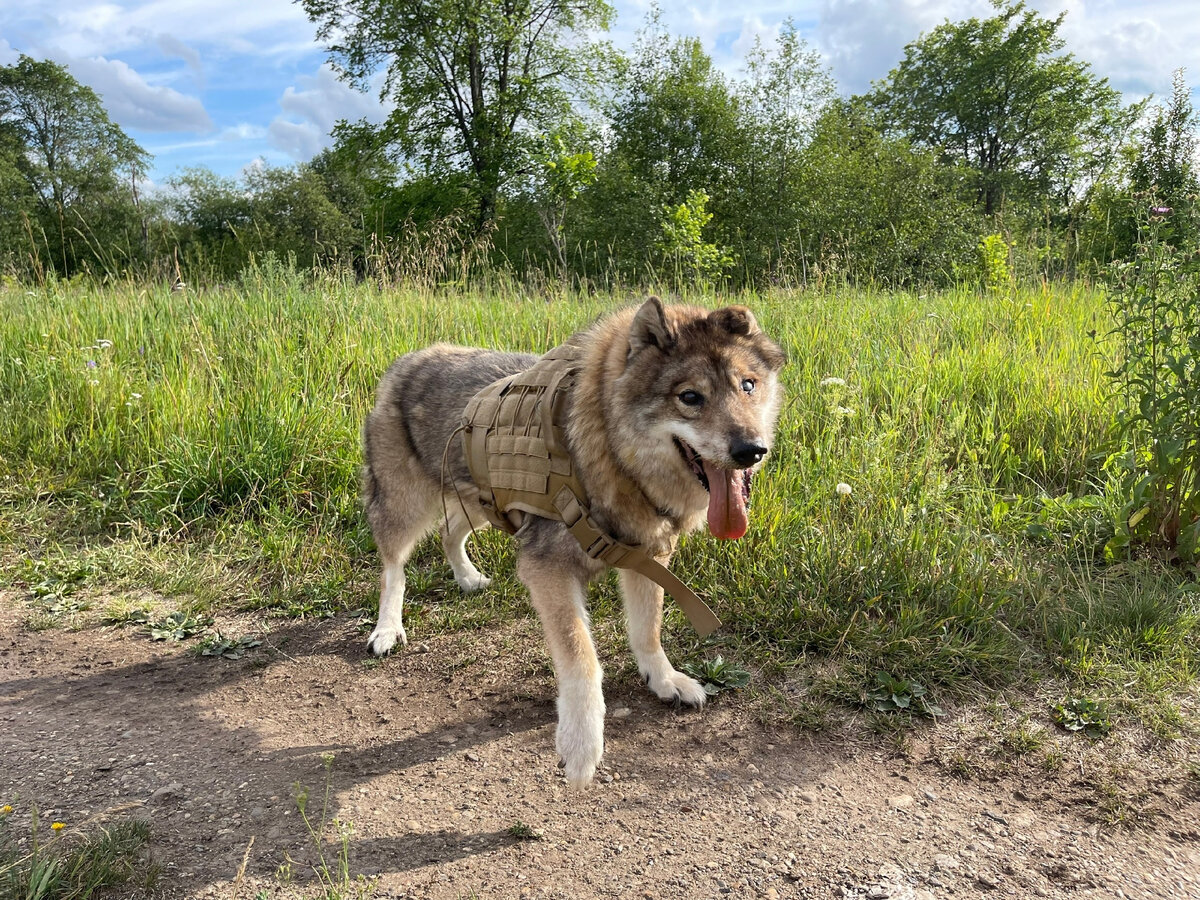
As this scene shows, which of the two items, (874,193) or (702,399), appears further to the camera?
(874,193)

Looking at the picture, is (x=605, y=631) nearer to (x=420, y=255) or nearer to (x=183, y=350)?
(x=183, y=350)

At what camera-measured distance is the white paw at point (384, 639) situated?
3.68m

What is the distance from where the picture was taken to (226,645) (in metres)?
3.70

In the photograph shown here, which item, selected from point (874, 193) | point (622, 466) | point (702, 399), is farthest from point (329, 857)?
point (874, 193)

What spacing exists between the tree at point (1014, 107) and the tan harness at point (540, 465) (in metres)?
40.2

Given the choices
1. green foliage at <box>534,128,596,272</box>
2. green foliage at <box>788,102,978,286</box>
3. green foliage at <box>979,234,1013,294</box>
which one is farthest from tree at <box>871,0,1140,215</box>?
green foliage at <box>979,234,1013,294</box>

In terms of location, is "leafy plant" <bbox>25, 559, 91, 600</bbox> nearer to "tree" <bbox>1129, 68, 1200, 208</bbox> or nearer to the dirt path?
the dirt path

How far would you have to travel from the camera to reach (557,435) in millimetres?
3004

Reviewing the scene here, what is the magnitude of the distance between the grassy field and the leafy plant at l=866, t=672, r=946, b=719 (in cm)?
5

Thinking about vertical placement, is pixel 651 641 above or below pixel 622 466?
below

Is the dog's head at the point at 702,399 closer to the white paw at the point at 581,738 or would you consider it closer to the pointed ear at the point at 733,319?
the pointed ear at the point at 733,319

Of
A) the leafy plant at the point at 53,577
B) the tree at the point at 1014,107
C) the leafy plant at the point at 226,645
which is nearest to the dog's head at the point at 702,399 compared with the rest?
the leafy plant at the point at 226,645

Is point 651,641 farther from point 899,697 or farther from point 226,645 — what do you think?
point 226,645

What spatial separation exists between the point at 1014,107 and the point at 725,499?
46.3 metres
